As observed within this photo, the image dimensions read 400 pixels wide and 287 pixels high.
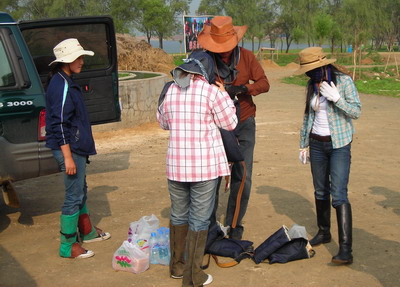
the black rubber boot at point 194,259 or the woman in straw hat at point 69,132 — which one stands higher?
the woman in straw hat at point 69,132

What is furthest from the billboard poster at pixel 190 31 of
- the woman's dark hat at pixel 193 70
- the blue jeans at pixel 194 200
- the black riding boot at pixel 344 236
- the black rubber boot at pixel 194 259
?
the black rubber boot at pixel 194 259

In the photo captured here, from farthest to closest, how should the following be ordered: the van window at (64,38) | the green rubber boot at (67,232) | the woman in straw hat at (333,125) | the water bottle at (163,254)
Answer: the van window at (64,38) < the green rubber boot at (67,232) < the water bottle at (163,254) < the woman in straw hat at (333,125)

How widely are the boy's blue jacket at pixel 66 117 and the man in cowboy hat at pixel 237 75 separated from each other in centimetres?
116

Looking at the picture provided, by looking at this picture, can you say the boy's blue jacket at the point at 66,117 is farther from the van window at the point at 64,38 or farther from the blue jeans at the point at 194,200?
the van window at the point at 64,38

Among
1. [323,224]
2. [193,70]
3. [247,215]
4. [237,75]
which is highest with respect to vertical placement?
[193,70]

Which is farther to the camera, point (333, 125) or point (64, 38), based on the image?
point (64, 38)

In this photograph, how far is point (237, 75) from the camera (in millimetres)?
5332

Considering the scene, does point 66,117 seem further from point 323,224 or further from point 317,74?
point 323,224

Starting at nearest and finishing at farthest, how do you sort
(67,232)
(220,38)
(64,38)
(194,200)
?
(194,200), (220,38), (67,232), (64,38)

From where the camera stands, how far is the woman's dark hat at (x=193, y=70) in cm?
432

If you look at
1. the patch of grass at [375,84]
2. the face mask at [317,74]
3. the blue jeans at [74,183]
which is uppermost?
the face mask at [317,74]

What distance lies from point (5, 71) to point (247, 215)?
111 inches

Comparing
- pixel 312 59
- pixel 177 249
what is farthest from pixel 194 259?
pixel 312 59

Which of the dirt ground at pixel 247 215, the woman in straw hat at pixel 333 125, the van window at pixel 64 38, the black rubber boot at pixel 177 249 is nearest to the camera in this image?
the black rubber boot at pixel 177 249
